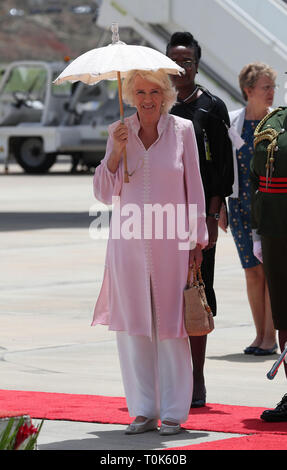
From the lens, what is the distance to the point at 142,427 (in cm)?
662

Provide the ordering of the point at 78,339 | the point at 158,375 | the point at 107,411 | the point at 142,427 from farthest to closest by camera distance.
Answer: the point at 78,339 < the point at 107,411 < the point at 158,375 < the point at 142,427

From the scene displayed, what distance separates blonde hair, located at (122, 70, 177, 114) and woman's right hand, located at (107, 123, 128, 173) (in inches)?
8.5

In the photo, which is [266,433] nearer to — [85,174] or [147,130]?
[147,130]

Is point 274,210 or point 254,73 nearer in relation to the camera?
point 274,210

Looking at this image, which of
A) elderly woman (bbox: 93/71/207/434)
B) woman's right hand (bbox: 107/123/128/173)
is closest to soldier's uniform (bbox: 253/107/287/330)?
elderly woman (bbox: 93/71/207/434)

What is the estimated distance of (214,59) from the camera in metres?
20.8

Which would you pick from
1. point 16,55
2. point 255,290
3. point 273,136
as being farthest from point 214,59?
point 16,55

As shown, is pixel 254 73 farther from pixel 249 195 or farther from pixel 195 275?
pixel 195 275

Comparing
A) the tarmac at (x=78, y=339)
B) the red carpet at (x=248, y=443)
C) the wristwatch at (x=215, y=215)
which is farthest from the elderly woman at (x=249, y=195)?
the red carpet at (x=248, y=443)

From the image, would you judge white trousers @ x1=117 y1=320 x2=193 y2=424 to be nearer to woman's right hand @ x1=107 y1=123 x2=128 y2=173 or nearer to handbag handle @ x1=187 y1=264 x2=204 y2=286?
handbag handle @ x1=187 y1=264 x2=204 y2=286

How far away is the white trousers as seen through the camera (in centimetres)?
666

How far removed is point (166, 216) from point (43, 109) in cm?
3025

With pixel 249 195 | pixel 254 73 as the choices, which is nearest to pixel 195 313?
pixel 249 195

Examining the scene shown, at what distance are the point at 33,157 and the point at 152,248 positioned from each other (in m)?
30.8
